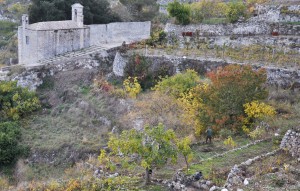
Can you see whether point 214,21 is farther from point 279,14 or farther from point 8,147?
point 8,147

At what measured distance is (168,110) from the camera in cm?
2217

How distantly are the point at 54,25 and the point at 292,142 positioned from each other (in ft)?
78.2

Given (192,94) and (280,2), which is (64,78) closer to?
(192,94)

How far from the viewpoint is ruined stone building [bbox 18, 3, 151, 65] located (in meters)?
32.8

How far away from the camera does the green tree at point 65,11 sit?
1419 inches

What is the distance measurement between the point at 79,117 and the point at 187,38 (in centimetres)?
1221

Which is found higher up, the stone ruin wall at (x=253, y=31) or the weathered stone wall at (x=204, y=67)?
the stone ruin wall at (x=253, y=31)

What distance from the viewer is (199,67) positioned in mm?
28453

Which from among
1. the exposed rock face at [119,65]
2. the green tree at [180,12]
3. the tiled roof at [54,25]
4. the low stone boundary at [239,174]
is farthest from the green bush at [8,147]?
the green tree at [180,12]

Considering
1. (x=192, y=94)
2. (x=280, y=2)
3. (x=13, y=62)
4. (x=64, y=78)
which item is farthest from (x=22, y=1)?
(x=192, y=94)

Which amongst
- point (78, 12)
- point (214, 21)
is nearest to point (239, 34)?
point (214, 21)

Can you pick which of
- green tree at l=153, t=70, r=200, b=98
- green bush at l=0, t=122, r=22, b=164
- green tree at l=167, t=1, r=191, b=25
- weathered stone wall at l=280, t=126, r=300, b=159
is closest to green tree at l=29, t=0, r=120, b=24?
green tree at l=167, t=1, r=191, b=25

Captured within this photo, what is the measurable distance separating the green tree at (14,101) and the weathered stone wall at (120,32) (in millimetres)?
9390

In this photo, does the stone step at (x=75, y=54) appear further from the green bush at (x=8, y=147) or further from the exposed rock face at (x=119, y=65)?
the green bush at (x=8, y=147)
